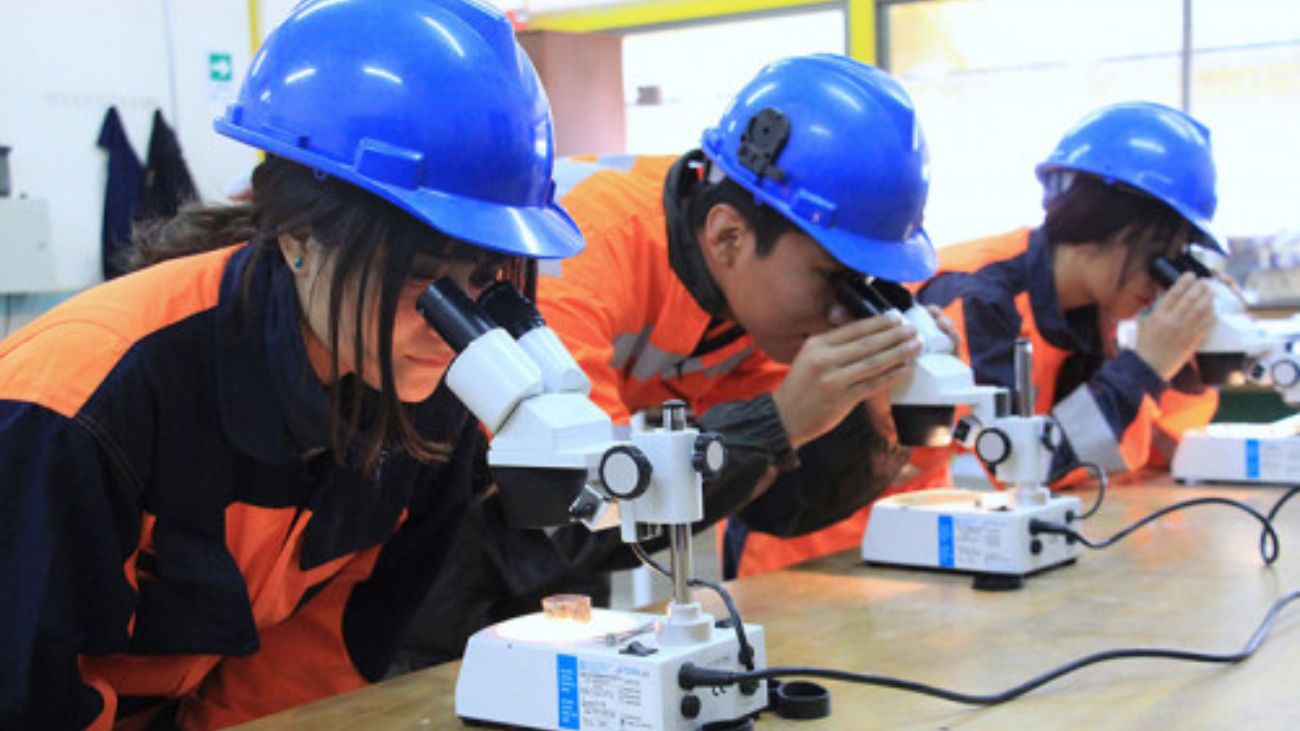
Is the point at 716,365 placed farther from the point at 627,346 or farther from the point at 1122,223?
the point at 1122,223

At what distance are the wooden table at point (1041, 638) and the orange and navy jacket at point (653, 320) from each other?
0.37 ft

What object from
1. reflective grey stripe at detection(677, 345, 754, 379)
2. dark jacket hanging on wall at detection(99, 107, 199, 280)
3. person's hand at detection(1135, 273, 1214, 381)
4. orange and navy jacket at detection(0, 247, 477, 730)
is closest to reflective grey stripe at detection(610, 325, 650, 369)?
reflective grey stripe at detection(677, 345, 754, 379)

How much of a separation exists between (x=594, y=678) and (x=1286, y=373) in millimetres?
1781

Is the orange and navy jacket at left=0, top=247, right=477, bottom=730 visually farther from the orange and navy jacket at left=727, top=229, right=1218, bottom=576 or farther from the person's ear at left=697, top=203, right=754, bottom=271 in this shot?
the orange and navy jacket at left=727, top=229, right=1218, bottom=576

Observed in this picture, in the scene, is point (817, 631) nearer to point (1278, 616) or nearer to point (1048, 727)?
point (1048, 727)

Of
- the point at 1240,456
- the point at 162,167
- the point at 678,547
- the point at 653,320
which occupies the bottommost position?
the point at 1240,456

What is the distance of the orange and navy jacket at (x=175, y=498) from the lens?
1.10 meters

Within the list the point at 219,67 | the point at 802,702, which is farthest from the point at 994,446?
the point at 219,67

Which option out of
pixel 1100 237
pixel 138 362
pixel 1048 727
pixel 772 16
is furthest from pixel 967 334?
pixel 772 16

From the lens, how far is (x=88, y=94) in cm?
493

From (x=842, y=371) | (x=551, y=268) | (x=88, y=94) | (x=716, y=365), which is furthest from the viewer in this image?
(x=88, y=94)

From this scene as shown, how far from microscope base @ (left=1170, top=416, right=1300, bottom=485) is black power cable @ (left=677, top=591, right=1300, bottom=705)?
41.0 inches

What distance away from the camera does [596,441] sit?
1.06 metres

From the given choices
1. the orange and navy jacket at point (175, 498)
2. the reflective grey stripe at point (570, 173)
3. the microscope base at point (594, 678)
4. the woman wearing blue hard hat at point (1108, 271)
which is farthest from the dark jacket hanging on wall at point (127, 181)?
the microscope base at point (594, 678)
